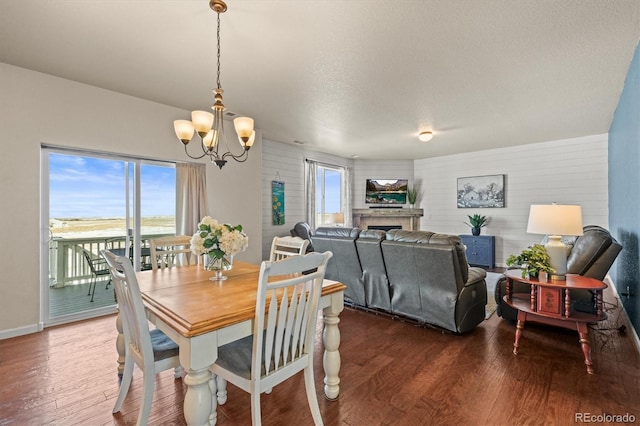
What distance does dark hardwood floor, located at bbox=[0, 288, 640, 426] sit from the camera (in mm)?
1887

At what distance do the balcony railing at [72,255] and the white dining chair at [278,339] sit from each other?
3107 mm

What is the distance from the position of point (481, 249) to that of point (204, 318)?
6815 millimetres

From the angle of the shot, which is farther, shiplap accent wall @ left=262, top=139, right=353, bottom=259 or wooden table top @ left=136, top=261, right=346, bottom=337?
shiplap accent wall @ left=262, top=139, right=353, bottom=259

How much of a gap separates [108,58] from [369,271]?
3.53m

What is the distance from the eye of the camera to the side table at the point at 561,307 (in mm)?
2426

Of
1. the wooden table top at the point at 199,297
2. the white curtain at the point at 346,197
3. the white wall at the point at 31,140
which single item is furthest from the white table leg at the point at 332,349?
the white curtain at the point at 346,197

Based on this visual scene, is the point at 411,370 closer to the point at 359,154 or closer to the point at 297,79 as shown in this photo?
the point at 297,79

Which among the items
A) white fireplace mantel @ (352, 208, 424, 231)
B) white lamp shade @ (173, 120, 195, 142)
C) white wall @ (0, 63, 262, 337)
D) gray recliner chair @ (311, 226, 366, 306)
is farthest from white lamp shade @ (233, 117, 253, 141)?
white fireplace mantel @ (352, 208, 424, 231)

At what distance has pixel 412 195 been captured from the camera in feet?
26.9

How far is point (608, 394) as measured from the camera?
207 centimetres

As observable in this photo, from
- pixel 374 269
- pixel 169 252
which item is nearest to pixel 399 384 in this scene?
pixel 374 269

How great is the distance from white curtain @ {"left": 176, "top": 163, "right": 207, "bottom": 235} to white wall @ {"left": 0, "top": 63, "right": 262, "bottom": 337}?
66 centimetres

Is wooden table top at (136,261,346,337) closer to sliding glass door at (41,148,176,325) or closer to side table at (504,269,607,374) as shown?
side table at (504,269,607,374)

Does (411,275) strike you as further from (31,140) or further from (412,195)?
(412,195)
